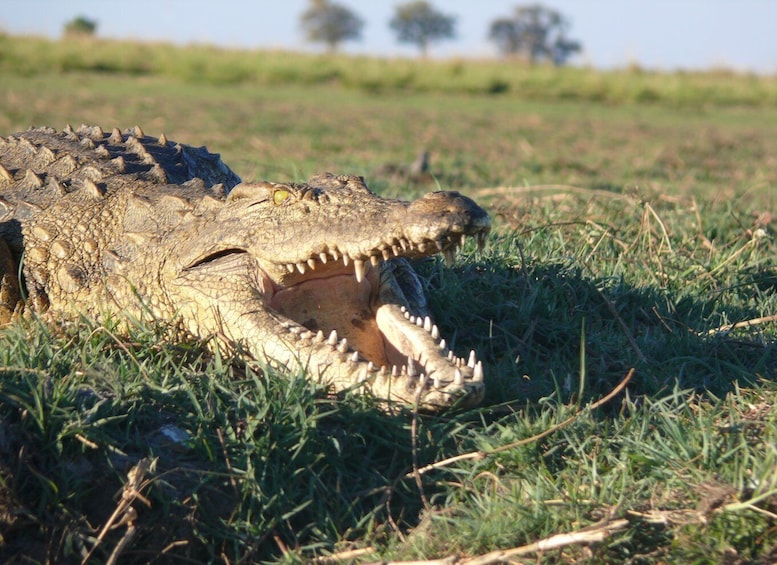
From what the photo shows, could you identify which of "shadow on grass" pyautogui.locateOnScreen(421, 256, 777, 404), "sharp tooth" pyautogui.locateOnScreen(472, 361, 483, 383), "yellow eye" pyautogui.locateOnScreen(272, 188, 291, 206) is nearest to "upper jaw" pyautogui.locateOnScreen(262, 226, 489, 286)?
"yellow eye" pyautogui.locateOnScreen(272, 188, 291, 206)

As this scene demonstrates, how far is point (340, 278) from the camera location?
3455 mm

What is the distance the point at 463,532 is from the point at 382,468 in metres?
0.42

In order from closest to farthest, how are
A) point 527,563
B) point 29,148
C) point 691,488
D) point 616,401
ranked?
1. point 527,563
2. point 691,488
3. point 616,401
4. point 29,148

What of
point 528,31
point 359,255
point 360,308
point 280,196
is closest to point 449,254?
point 359,255

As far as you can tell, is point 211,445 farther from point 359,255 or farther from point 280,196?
point 280,196

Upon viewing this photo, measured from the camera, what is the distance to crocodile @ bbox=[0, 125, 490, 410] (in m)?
3.01

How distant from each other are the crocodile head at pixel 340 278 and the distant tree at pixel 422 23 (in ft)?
241

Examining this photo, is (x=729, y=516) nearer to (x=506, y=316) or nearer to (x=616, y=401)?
(x=616, y=401)

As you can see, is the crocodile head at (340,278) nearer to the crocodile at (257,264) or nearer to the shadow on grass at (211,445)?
the crocodile at (257,264)

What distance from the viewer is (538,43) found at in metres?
69.4

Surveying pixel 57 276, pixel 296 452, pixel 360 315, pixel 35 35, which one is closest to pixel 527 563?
pixel 296 452

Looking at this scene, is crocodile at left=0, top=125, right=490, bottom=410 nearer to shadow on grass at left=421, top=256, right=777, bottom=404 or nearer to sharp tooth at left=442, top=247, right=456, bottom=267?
→ sharp tooth at left=442, top=247, right=456, bottom=267

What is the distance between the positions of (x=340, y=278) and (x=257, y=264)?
0.33 m

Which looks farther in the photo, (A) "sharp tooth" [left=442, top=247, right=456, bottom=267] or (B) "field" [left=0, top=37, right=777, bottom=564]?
(A) "sharp tooth" [left=442, top=247, right=456, bottom=267]
